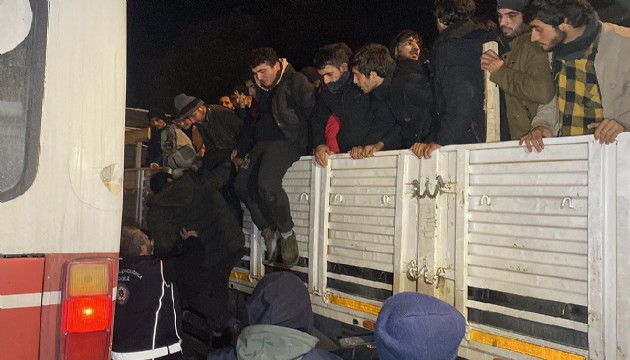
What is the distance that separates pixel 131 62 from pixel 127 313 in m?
6.52

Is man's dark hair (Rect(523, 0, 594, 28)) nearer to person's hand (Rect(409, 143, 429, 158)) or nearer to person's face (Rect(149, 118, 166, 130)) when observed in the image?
person's hand (Rect(409, 143, 429, 158))

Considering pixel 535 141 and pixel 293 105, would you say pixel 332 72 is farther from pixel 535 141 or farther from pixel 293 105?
pixel 535 141

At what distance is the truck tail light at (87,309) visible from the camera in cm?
195

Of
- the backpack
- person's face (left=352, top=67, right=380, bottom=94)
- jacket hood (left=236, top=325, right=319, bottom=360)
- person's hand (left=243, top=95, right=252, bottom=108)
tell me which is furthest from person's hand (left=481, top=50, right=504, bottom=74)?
the backpack

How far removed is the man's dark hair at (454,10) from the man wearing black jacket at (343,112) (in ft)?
2.55

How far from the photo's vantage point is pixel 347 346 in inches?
133

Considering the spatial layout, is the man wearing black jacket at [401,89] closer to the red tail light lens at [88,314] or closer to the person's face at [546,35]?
→ the person's face at [546,35]

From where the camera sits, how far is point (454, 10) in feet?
12.4

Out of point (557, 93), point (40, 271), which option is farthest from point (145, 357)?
point (557, 93)

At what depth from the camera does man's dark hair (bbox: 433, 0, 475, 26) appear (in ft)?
12.3

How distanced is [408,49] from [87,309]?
3.32 metres

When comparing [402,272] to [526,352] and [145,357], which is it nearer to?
[526,352]

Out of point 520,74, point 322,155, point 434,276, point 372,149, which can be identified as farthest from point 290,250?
point 520,74

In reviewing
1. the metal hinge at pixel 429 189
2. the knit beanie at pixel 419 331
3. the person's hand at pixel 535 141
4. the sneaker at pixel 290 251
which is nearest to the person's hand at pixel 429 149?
the metal hinge at pixel 429 189
